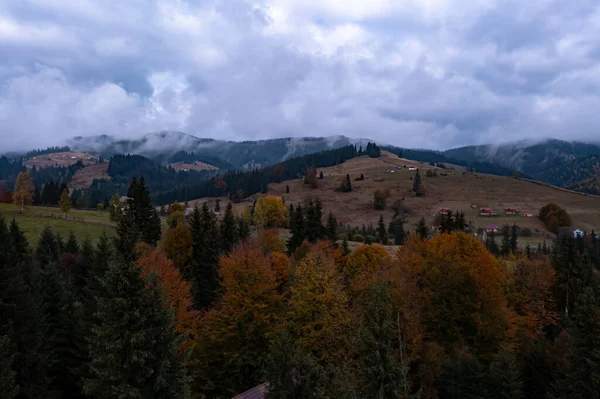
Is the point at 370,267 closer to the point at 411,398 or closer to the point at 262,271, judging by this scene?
the point at 262,271

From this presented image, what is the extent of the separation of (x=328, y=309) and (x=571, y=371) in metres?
19.4

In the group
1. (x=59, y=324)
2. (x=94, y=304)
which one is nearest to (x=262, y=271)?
(x=94, y=304)

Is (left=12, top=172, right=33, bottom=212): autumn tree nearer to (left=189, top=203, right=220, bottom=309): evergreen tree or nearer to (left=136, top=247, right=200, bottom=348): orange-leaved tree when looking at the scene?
(left=189, top=203, right=220, bottom=309): evergreen tree

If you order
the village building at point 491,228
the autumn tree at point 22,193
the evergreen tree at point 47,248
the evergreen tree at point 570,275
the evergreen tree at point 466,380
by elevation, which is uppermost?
the autumn tree at point 22,193

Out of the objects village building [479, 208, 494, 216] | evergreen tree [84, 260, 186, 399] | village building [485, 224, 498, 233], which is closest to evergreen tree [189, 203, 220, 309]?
evergreen tree [84, 260, 186, 399]

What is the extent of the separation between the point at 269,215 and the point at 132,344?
110731 mm

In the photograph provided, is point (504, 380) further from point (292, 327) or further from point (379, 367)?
point (379, 367)

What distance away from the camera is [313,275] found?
3572cm

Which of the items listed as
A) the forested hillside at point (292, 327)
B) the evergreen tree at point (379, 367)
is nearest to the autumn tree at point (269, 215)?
the forested hillside at point (292, 327)

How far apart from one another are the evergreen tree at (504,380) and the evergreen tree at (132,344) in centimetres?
2643

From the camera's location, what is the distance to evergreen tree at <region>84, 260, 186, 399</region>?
19234 millimetres

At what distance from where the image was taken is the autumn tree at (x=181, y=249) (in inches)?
2216

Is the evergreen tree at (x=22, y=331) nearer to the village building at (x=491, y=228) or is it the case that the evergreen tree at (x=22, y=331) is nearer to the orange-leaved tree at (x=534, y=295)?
the orange-leaved tree at (x=534, y=295)

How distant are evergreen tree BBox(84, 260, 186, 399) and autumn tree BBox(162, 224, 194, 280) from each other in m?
36.1
